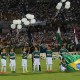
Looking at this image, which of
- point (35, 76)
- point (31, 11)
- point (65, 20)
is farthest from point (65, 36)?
point (35, 76)

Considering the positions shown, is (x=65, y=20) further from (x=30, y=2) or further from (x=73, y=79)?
(x=73, y=79)

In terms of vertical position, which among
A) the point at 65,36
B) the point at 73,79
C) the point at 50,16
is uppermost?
the point at 50,16

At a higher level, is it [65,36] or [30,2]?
[30,2]

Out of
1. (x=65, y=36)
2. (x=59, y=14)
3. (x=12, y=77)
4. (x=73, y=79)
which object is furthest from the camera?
(x=59, y=14)

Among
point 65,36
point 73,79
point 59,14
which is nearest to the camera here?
point 73,79

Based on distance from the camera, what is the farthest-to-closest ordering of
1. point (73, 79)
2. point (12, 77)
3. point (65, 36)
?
point (65, 36)
point (12, 77)
point (73, 79)

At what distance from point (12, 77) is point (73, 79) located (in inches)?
160

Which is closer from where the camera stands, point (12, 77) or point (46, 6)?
point (12, 77)

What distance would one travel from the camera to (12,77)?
24172mm

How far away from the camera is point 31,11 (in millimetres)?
58531

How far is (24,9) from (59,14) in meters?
5.46

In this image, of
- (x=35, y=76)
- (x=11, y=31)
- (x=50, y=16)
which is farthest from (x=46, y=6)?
(x=35, y=76)

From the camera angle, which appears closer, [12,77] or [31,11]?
[12,77]

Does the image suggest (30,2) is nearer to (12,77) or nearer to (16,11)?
(16,11)
